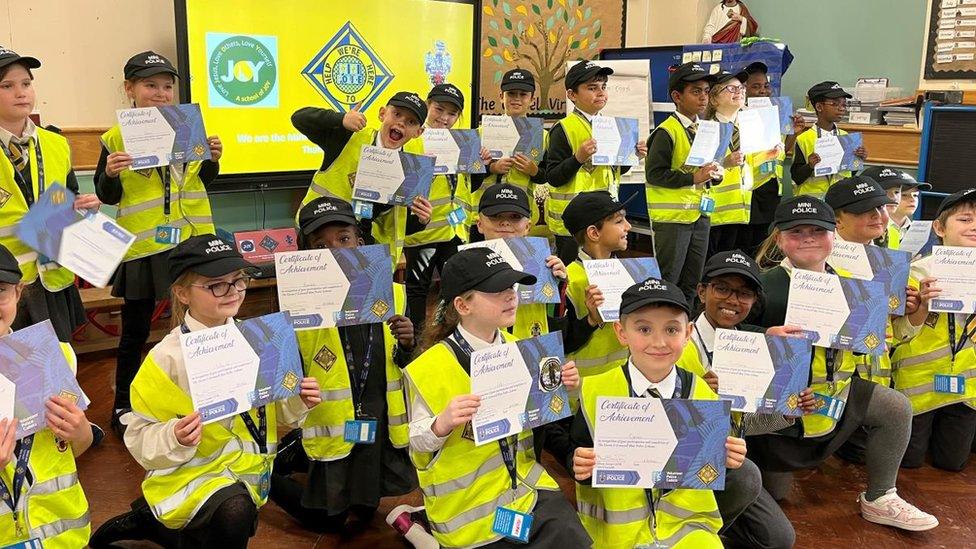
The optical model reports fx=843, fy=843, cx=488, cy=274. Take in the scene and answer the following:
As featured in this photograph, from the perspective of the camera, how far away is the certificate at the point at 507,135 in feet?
15.5

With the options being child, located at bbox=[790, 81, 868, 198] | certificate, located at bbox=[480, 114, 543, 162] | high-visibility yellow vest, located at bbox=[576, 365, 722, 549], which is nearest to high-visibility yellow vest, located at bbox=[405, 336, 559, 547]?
high-visibility yellow vest, located at bbox=[576, 365, 722, 549]

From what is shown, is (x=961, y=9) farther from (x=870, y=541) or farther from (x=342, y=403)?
(x=342, y=403)

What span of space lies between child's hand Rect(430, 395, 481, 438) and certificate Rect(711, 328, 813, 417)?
36.2 inches

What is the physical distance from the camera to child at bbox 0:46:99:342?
311cm

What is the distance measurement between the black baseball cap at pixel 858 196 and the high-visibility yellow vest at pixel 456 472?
199 cm

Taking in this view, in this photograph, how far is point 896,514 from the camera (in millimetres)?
3137

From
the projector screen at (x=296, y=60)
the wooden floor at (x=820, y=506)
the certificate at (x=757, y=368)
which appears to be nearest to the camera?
the certificate at (x=757, y=368)

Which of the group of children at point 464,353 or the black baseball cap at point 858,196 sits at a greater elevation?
the black baseball cap at point 858,196

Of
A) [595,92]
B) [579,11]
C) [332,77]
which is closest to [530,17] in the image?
[579,11]

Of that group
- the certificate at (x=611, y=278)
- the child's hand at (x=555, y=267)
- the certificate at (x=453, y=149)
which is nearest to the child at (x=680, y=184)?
the certificate at (x=453, y=149)

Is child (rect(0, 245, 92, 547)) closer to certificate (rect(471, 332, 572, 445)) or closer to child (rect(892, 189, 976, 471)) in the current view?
Answer: certificate (rect(471, 332, 572, 445))

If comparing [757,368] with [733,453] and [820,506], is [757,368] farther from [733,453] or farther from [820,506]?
[820,506]

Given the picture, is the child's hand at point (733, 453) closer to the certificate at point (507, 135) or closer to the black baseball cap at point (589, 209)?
the black baseball cap at point (589, 209)

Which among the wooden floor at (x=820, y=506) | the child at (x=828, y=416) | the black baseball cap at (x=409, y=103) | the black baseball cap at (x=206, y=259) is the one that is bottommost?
the wooden floor at (x=820, y=506)
